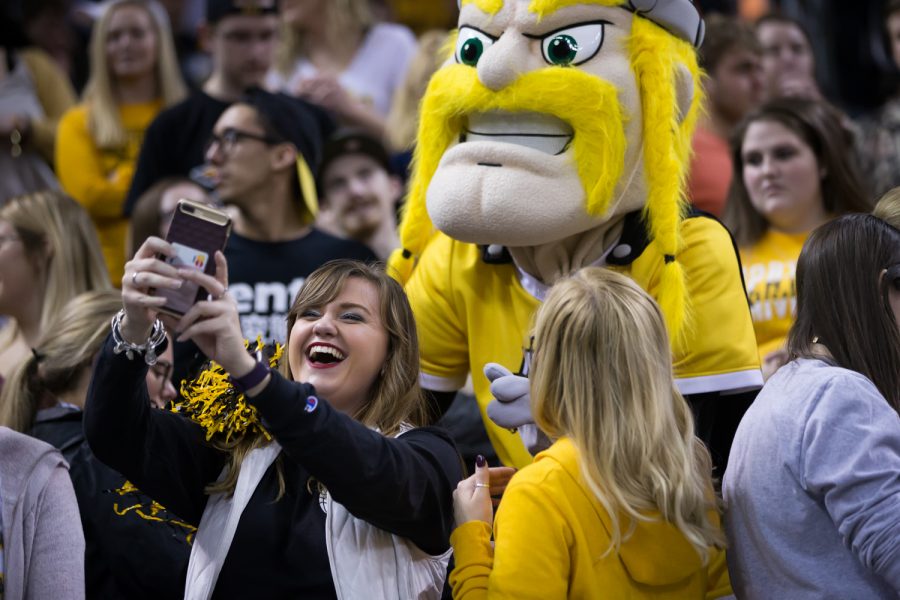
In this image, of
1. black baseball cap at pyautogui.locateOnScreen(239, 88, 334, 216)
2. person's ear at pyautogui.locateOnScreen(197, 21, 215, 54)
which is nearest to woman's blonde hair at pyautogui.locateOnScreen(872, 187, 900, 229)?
black baseball cap at pyautogui.locateOnScreen(239, 88, 334, 216)

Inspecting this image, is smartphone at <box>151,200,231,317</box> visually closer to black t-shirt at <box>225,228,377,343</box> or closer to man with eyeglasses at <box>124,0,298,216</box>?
black t-shirt at <box>225,228,377,343</box>

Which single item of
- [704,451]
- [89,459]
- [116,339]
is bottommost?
[89,459]

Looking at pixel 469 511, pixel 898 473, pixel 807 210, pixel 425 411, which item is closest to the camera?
pixel 898 473

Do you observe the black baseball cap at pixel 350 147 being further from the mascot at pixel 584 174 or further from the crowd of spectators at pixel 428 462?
→ the mascot at pixel 584 174

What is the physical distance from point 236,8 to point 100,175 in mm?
888

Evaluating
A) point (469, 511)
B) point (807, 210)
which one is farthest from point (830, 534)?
point (807, 210)

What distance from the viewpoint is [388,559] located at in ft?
9.00

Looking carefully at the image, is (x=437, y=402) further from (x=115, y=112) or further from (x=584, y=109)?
(x=115, y=112)

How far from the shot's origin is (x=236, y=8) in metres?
5.72

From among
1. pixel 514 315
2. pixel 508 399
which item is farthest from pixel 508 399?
pixel 514 315

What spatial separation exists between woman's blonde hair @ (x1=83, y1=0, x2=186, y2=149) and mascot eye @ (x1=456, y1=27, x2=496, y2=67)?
2678 millimetres

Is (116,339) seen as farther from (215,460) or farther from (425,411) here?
(425,411)

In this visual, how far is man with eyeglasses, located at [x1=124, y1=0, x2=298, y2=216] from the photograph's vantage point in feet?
17.7

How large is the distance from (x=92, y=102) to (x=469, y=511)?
12.0 ft
